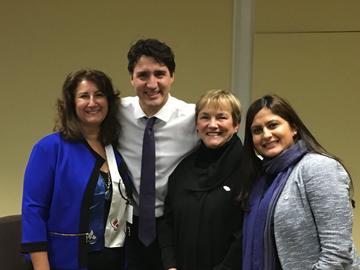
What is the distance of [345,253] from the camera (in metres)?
1.30

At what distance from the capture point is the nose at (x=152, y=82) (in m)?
1.80

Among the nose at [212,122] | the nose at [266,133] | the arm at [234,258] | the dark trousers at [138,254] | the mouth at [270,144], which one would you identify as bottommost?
the dark trousers at [138,254]

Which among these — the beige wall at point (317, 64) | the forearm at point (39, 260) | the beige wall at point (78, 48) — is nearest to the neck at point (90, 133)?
the forearm at point (39, 260)

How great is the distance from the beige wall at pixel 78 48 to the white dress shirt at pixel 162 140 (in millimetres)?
1173

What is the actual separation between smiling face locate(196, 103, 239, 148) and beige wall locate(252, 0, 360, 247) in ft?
4.46

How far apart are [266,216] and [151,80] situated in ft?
2.56

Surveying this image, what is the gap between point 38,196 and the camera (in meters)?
1.66

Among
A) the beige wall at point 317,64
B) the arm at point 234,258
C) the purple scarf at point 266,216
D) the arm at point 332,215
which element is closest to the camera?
the arm at point 332,215

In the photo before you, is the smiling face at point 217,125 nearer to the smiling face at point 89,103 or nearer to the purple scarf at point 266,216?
the purple scarf at point 266,216

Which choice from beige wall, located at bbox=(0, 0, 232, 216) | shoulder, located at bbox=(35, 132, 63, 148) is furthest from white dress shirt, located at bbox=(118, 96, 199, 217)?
beige wall, located at bbox=(0, 0, 232, 216)

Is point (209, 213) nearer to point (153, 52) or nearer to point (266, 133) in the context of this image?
point (266, 133)

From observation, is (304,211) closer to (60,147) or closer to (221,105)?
(221,105)

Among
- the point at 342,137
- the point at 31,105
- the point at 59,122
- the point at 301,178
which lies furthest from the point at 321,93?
the point at 31,105

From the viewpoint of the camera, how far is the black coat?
5.32 feet
